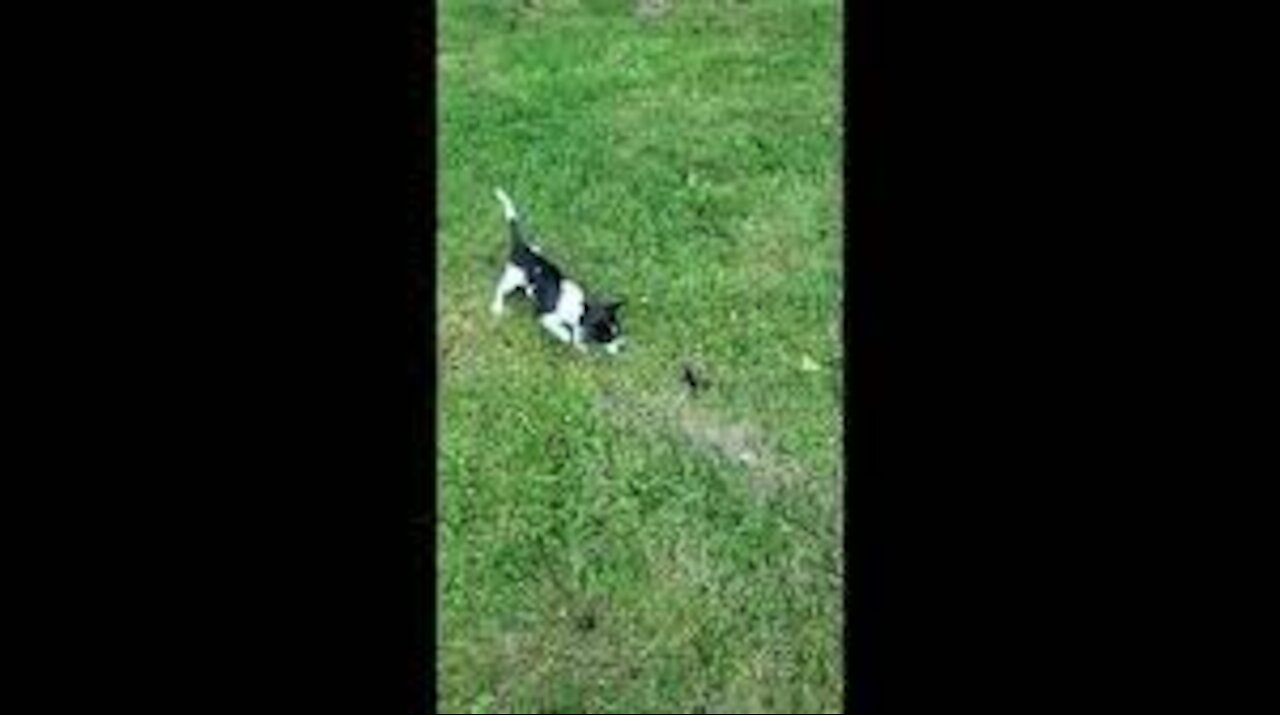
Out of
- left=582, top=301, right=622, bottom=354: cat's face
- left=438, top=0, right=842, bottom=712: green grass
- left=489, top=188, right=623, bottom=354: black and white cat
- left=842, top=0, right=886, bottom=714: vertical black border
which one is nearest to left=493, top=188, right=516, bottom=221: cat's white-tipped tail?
left=438, top=0, right=842, bottom=712: green grass

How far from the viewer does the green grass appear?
8.91 meters

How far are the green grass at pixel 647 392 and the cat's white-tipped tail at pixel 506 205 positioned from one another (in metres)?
0.10

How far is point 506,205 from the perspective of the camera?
13.1 meters

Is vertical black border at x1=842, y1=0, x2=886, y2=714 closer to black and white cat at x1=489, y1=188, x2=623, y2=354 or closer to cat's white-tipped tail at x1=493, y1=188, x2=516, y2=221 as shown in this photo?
black and white cat at x1=489, y1=188, x2=623, y2=354

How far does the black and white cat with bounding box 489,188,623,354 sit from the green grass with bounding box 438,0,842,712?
4.6 inches

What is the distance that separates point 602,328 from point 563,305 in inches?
10.4

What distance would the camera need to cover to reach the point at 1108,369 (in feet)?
34.1

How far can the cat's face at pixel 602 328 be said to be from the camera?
11.7 m

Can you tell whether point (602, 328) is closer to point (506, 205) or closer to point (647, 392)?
point (647, 392)

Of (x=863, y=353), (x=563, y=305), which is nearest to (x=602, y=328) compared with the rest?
(x=563, y=305)

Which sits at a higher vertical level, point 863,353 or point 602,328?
point 602,328
